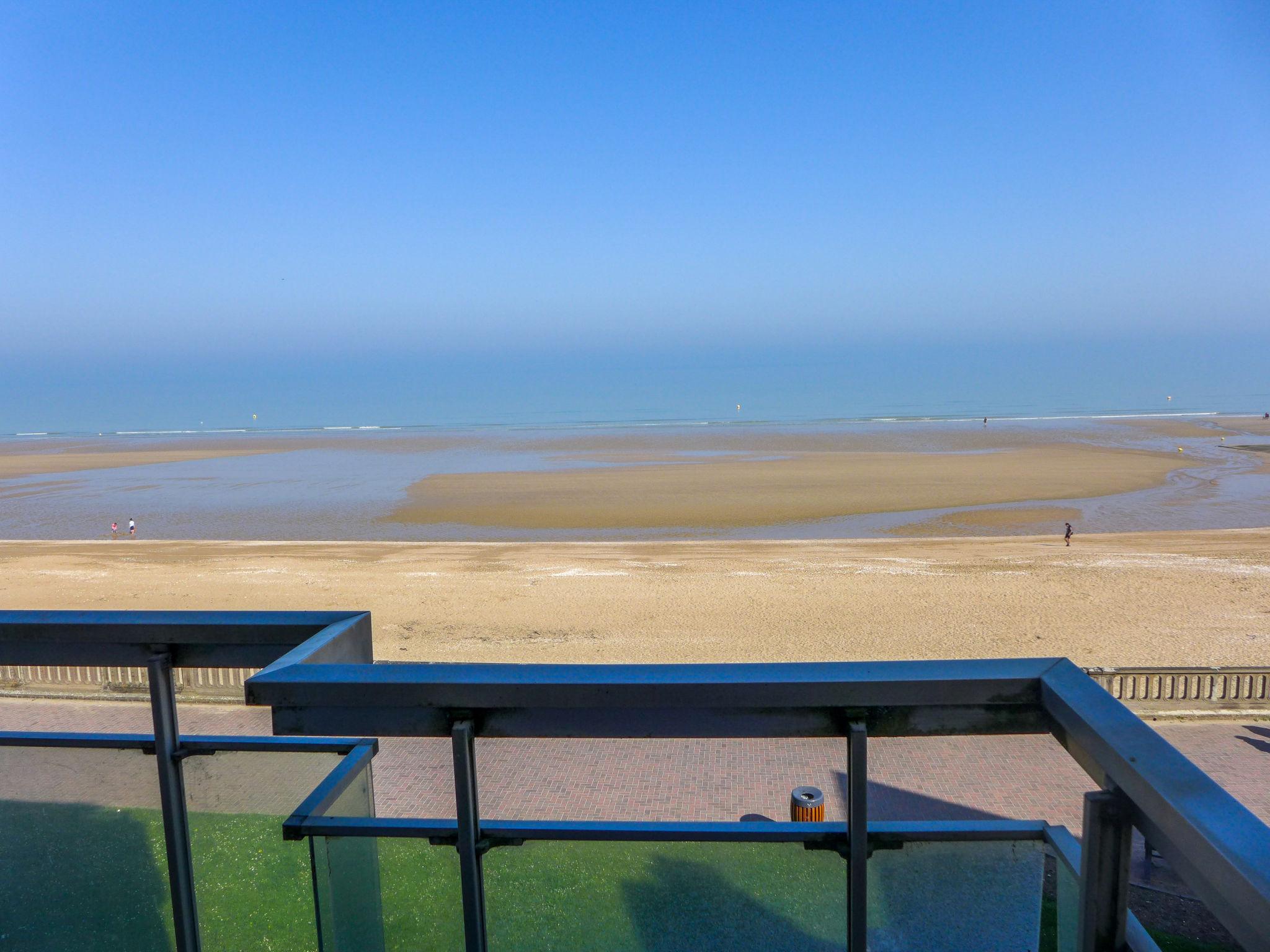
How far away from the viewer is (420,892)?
1.89 meters

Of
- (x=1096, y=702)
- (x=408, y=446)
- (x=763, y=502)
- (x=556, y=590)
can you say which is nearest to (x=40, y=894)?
(x=1096, y=702)

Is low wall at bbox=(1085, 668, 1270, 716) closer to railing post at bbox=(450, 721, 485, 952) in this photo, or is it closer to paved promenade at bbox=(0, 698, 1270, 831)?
paved promenade at bbox=(0, 698, 1270, 831)

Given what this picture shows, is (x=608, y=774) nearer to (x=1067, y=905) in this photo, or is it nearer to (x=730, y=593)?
(x=1067, y=905)

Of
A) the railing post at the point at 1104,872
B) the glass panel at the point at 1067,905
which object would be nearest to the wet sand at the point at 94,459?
the glass panel at the point at 1067,905

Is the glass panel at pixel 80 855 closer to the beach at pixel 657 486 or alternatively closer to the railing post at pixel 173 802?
the railing post at pixel 173 802

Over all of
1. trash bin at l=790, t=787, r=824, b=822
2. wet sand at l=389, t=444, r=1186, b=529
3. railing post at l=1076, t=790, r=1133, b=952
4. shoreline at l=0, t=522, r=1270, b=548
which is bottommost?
wet sand at l=389, t=444, r=1186, b=529

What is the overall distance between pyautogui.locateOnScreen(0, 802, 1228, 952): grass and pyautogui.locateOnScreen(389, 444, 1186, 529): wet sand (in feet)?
109

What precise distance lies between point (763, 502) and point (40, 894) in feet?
128

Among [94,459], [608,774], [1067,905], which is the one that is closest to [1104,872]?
[1067,905]

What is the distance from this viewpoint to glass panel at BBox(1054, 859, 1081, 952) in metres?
1.55

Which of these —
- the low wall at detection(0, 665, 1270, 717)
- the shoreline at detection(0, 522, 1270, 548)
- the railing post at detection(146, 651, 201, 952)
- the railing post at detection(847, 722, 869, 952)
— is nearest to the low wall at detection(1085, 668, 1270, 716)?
the low wall at detection(0, 665, 1270, 717)

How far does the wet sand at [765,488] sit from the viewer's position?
38.0m

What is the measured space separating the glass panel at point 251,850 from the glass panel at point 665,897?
454 millimetres

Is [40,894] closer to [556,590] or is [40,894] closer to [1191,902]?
[1191,902]
